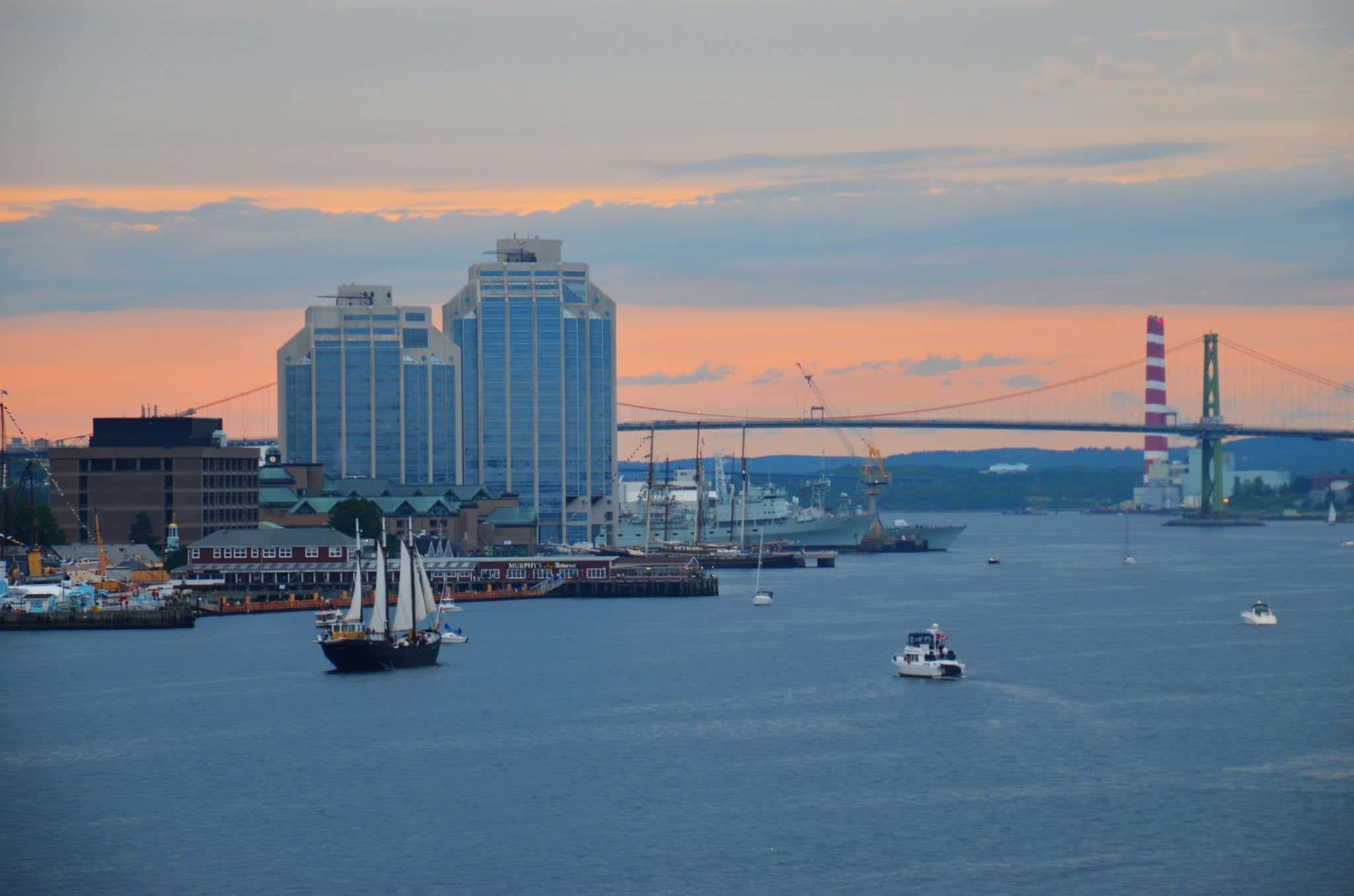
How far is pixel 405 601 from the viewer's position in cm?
6469

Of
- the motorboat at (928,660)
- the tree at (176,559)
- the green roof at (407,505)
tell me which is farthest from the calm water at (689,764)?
the green roof at (407,505)

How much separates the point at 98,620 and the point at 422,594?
70.2 feet

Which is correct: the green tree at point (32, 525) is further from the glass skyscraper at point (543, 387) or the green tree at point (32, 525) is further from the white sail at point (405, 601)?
the glass skyscraper at point (543, 387)

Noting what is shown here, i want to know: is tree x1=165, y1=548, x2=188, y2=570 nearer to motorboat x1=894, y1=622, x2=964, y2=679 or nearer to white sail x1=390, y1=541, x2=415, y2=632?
white sail x1=390, y1=541, x2=415, y2=632

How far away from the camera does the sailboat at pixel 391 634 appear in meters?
61.9

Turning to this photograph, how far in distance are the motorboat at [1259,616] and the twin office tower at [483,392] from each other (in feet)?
311

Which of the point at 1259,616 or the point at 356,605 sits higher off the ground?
the point at 356,605

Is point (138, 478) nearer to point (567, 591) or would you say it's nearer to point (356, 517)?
point (356, 517)

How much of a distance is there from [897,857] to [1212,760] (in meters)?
12.2

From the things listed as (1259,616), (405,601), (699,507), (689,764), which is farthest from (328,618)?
(699,507)

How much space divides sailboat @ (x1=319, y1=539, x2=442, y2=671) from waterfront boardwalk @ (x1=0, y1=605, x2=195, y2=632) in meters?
16.7

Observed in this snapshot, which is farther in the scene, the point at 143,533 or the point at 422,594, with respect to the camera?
the point at 143,533

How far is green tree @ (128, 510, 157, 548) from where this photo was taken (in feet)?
361

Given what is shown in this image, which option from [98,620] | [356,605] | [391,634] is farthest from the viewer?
[98,620]
